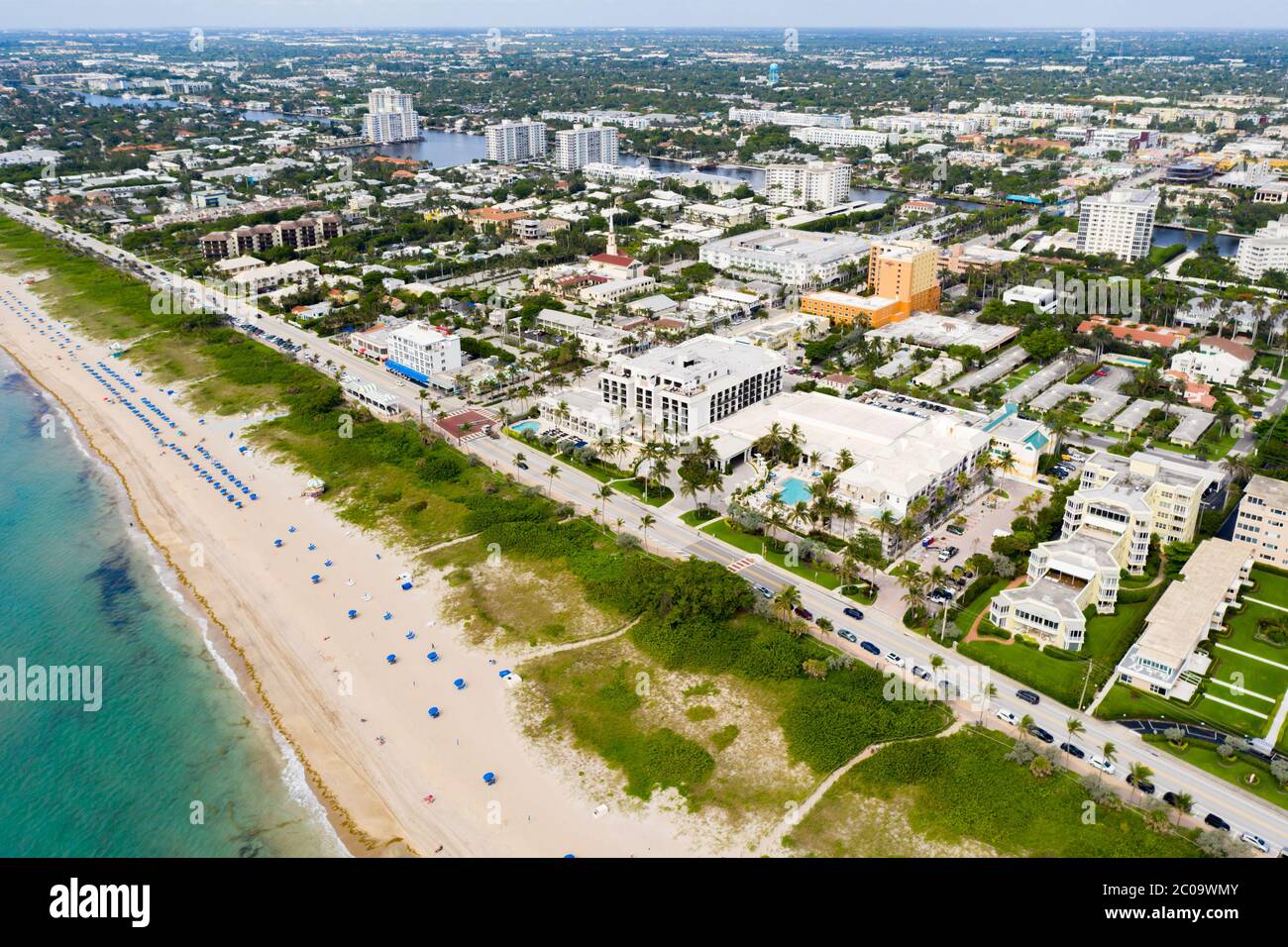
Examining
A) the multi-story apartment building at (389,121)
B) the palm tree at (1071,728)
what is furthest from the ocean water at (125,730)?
the multi-story apartment building at (389,121)

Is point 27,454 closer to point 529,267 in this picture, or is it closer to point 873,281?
point 529,267

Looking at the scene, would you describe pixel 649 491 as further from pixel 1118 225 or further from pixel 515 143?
pixel 515 143

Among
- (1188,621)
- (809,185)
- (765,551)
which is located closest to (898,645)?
(765,551)

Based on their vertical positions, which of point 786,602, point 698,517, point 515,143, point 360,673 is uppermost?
point 515,143

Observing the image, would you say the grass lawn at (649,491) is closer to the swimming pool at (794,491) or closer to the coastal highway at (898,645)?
the coastal highway at (898,645)

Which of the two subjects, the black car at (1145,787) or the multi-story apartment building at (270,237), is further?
the multi-story apartment building at (270,237)
